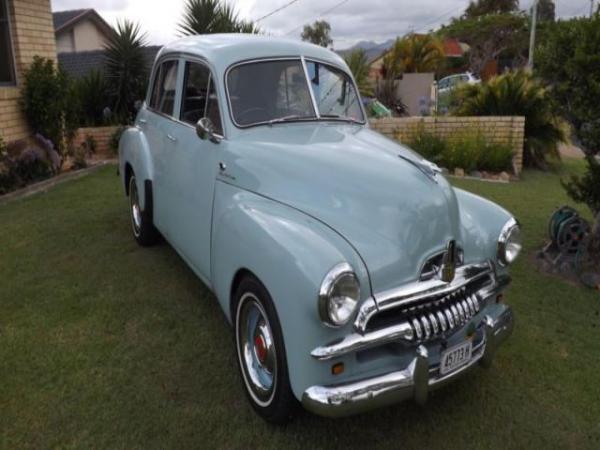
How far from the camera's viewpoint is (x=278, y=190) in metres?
2.96

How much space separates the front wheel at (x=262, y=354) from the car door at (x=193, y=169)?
659 millimetres

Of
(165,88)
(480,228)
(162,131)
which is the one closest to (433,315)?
(480,228)

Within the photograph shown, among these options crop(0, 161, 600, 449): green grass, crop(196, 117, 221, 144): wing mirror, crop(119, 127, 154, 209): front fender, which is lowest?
crop(0, 161, 600, 449): green grass

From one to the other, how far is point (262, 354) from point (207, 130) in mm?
1488

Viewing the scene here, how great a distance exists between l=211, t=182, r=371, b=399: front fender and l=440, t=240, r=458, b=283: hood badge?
0.45m

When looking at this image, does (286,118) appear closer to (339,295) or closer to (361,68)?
(339,295)

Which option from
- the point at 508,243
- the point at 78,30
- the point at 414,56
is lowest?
the point at 508,243

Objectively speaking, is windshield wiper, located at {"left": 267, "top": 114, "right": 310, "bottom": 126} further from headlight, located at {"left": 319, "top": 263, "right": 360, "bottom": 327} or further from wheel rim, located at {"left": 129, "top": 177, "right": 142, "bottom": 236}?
wheel rim, located at {"left": 129, "top": 177, "right": 142, "bottom": 236}

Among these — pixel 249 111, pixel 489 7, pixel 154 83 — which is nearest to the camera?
pixel 249 111

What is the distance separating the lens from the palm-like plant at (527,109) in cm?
991

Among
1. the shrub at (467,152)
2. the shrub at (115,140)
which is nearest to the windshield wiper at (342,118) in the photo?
the shrub at (467,152)

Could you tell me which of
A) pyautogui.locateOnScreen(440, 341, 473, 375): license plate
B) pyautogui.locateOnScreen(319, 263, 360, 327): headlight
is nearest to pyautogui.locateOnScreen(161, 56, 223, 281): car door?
pyautogui.locateOnScreen(319, 263, 360, 327): headlight

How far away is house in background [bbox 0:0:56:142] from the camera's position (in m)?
7.98

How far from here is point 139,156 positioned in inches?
194
